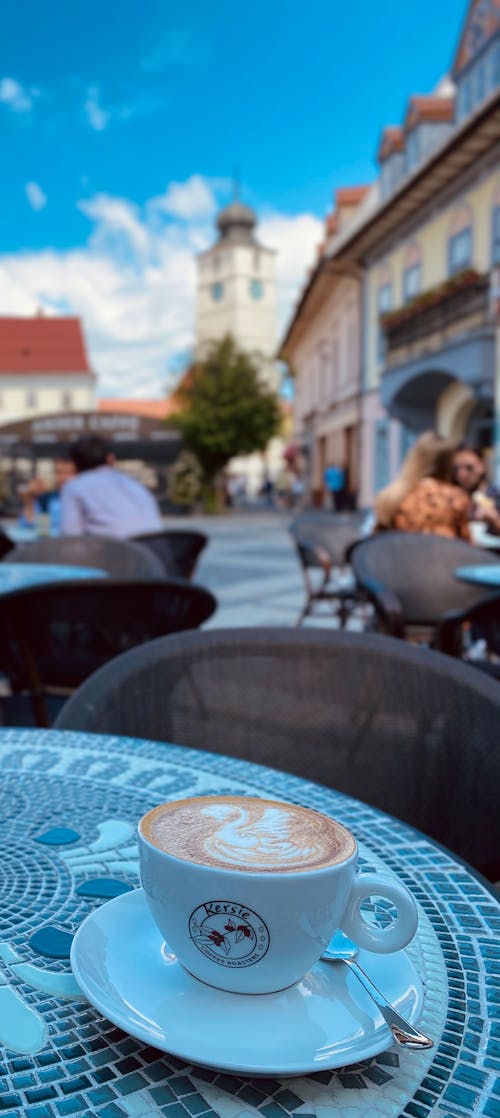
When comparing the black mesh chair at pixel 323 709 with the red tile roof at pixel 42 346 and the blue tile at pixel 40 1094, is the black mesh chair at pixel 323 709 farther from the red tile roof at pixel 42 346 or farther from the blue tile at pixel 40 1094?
the red tile roof at pixel 42 346

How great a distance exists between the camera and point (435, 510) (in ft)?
16.3

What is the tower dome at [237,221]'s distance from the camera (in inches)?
2648

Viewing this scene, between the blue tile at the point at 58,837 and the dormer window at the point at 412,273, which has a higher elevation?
the dormer window at the point at 412,273

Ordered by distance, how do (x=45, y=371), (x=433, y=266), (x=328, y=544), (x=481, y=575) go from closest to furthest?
(x=481, y=575), (x=328, y=544), (x=433, y=266), (x=45, y=371)

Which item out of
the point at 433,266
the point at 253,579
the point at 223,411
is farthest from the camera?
the point at 223,411

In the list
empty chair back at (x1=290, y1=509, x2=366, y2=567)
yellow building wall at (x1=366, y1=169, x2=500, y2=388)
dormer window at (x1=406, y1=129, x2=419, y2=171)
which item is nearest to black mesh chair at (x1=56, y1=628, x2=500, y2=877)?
empty chair back at (x1=290, y1=509, x2=366, y2=567)

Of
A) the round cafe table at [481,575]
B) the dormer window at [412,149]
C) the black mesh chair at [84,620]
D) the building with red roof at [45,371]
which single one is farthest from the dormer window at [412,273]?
the building with red roof at [45,371]

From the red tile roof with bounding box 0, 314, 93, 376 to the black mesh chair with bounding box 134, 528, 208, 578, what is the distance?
58.1m

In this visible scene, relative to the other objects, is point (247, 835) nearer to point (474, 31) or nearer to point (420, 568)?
point (420, 568)

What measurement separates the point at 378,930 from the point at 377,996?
0.14 ft

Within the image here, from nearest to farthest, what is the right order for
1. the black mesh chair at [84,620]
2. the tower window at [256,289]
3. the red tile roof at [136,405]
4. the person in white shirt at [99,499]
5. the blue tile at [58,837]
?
the blue tile at [58,837], the black mesh chair at [84,620], the person in white shirt at [99,499], the tower window at [256,289], the red tile roof at [136,405]

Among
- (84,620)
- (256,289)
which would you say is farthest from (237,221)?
(84,620)

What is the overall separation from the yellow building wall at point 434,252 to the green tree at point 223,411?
8841 millimetres

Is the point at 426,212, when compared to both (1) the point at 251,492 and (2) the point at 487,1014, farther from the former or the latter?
(1) the point at 251,492
